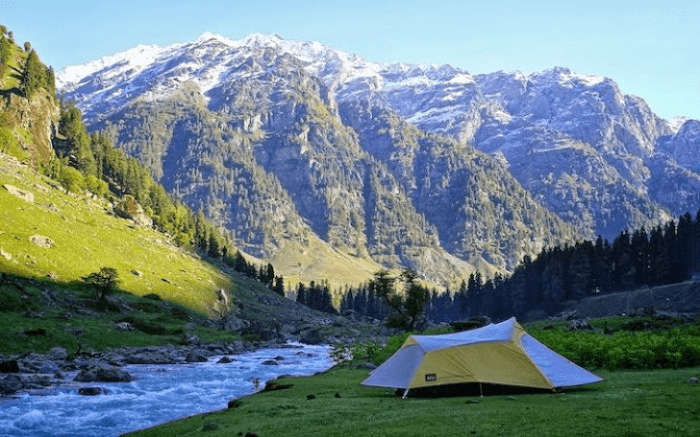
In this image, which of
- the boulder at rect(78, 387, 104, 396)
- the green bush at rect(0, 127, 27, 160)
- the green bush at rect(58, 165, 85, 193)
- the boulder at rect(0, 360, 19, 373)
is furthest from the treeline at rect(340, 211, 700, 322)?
the boulder at rect(78, 387, 104, 396)

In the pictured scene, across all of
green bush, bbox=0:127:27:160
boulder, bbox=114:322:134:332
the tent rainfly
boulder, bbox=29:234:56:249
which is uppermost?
green bush, bbox=0:127:27:160

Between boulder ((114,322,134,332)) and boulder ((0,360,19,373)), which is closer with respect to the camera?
boulder ((0,360,19,373))

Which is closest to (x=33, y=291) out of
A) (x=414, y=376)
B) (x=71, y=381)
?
(x=71, y=381)

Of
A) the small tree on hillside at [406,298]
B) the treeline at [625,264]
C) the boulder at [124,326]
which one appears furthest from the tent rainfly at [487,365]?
the treeline at [625,264]

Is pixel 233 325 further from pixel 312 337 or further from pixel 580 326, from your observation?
pixel 580 326

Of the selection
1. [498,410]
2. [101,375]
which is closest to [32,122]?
[101,375]

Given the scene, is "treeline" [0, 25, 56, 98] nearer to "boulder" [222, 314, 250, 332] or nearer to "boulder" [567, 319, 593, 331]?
"boulder" [222, 314, 250, 332]

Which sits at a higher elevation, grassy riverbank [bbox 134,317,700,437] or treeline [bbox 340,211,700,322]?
treeline [bbox 340,211,700,322]

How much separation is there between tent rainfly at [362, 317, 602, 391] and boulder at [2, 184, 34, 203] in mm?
103256

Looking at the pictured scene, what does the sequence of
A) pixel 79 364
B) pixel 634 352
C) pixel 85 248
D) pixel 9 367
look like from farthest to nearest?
pixel 85 248 < pixel 79 364 < pixel 9 367 < pixel 634 352

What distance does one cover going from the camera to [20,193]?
367 feet

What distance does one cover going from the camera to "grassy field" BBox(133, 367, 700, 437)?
17.5 meters

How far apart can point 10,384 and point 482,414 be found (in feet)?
102

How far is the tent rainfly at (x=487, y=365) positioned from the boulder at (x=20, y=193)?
339 ft
